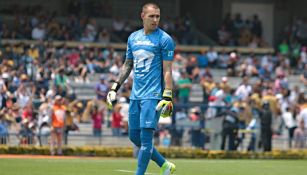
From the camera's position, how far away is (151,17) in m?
14.3

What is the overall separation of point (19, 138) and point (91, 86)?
676 centimetres

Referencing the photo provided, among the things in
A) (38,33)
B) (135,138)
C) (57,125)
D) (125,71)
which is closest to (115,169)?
(125,71)

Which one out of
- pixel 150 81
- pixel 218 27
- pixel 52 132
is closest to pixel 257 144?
pixel 52 132

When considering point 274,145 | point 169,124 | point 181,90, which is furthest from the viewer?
point 181,90

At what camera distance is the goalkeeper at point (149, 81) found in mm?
14133

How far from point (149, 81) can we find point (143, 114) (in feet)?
1.61

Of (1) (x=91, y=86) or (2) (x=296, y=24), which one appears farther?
(2) (x=296, y=24)

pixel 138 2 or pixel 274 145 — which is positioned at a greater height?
pixel 138 2

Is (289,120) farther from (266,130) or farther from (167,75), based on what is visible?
(167,75)

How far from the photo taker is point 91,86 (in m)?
33.7

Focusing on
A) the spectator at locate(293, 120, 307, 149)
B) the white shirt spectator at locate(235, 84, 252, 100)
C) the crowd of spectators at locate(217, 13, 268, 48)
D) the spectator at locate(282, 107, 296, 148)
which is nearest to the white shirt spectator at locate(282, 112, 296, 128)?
the spectator at locate(282, 107, 296, 148)

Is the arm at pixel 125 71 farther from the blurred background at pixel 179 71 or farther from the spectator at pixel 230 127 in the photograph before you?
the spectator at pixel 230 127

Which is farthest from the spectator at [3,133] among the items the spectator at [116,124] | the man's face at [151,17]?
the man's face at [151,17]

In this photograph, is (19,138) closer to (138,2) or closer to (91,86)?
(91,86)
